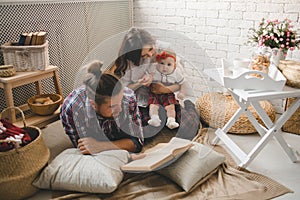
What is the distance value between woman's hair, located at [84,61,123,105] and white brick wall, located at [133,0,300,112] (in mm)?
1518

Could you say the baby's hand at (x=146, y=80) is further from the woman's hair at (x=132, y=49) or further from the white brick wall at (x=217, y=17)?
the white brick wall at (x=217, y=17)

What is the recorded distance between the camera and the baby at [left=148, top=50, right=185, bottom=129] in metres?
1.44

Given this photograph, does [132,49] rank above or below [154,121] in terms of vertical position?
above

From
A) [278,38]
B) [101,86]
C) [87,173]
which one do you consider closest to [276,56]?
[278,38]

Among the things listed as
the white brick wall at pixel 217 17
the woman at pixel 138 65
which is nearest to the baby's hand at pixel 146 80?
the woman at pixel 138 65

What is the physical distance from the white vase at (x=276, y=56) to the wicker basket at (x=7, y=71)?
1.66m

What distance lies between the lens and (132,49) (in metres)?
1.41

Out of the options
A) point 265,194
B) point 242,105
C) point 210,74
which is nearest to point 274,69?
point 242,105

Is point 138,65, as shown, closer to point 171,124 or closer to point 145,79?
point 145,79

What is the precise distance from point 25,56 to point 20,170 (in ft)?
2.65

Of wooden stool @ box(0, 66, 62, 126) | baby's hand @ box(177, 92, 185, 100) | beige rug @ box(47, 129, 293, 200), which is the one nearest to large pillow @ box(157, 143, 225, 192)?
beige rug @ box(47, 129, 293, 200)

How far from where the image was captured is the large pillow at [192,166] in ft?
5.13

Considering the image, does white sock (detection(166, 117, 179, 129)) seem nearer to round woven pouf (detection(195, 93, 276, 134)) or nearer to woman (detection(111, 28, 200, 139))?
woman (detection(111, 28, 200, 139))

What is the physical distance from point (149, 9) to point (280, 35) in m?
1.37
